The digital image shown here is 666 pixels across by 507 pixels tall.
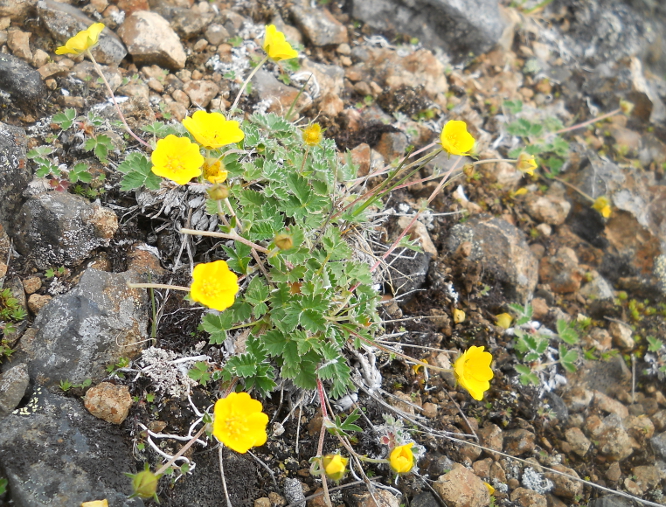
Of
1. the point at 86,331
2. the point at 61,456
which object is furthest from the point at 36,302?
the point at 61,456

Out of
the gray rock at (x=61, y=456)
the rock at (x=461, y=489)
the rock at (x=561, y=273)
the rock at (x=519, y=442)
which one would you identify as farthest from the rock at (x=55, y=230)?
the rock at (x=561, y=273)

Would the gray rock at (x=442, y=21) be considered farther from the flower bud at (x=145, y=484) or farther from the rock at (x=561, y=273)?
the flower bud at (x=145, y=484)

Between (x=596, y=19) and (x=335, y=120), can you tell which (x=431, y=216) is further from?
(x=596, y=19)

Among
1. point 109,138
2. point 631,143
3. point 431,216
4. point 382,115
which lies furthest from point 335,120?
point 631,143

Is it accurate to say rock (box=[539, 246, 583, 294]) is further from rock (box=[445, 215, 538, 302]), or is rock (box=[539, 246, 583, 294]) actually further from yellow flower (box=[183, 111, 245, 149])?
yellow flower (box=[183, 111, 245, 149])

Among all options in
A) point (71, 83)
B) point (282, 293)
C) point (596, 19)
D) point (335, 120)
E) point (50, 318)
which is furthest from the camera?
point (596, 19)

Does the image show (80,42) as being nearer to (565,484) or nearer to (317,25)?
(317,25)
